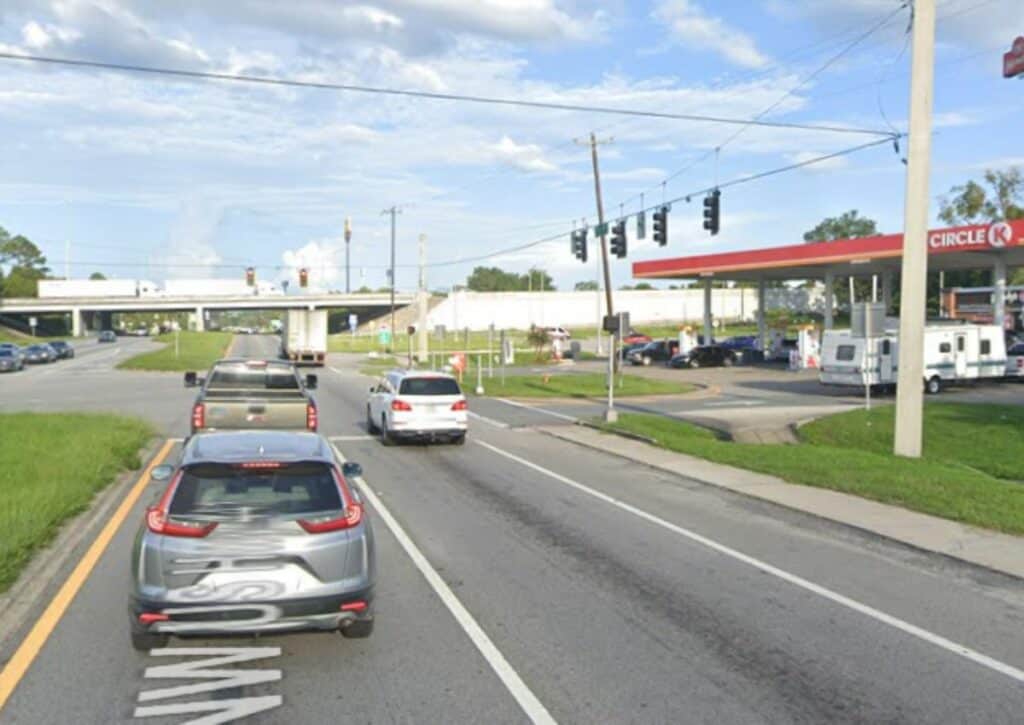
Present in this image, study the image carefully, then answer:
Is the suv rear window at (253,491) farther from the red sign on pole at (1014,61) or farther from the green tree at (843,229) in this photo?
the green tree at (843,229)

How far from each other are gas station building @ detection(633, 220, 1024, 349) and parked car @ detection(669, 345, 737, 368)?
471cm

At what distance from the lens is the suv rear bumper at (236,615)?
6.44 meters

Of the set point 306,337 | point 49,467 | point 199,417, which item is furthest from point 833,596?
point 306,337

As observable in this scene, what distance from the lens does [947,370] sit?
122ft

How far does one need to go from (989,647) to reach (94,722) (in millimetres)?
6204

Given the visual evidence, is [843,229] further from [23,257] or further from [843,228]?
[23,257]

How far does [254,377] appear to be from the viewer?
19.2m

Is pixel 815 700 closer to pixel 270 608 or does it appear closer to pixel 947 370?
pixel 270 608

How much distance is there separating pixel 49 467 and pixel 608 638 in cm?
1010

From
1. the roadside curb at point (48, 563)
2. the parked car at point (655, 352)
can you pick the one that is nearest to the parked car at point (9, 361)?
the parked car at point (655, 352)

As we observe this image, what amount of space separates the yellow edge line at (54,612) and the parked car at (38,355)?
59.5m

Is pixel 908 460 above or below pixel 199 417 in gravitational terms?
below

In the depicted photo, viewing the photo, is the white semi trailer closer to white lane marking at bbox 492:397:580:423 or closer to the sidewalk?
white lane marking at bbox 492:397:580:423

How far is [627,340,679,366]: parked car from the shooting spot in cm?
6162
